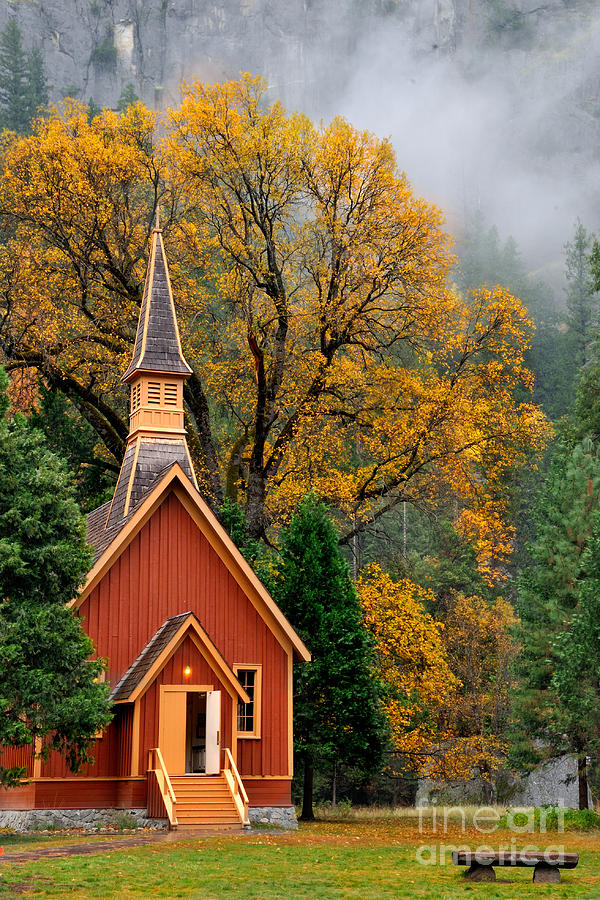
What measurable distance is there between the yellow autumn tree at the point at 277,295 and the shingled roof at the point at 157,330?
3.08 metres

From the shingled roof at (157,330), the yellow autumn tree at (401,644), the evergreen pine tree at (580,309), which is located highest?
the evergreen pine tree at (580,309)

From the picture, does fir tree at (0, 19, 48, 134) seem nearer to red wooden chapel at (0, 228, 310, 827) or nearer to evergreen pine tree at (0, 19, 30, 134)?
evergreen pine tree at (0, 19, 30, 134)

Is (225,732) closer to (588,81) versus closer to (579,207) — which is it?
(579,207)

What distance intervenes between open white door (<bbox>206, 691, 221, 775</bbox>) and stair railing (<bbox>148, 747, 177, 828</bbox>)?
1119 mm

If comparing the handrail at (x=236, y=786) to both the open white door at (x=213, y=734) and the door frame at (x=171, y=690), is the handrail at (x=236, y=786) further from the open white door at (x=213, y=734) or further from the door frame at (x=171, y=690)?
the door frame at (x=171, y=690)

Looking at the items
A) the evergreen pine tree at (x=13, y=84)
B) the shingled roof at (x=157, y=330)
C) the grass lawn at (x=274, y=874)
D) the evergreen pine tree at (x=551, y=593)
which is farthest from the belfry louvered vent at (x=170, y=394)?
the evergreen pine tree at (x=13, y=84)

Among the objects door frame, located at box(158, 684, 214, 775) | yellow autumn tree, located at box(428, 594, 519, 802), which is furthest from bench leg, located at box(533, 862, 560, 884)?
yellow autumn tree, located at box(428, 594, 519, 802)

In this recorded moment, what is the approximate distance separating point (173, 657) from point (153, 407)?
22.2 ft

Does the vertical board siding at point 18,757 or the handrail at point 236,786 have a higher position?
the vertical board siding at point 18,757

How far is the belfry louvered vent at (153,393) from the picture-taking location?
2553cm

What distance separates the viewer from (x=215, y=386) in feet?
102

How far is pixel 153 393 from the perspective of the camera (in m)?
25.6

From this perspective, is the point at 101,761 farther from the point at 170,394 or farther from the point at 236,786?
the point at 170,394

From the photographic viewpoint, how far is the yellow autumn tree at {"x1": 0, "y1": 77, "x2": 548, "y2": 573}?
29562mm
